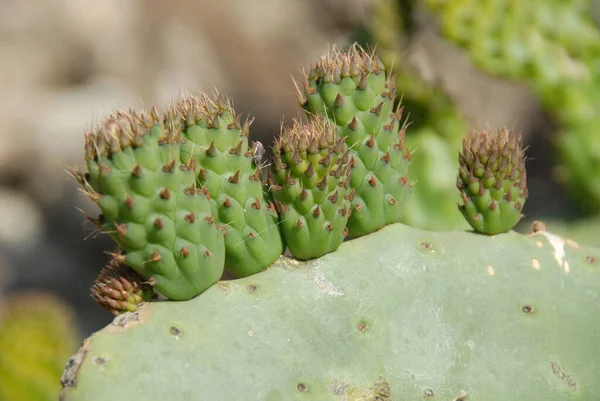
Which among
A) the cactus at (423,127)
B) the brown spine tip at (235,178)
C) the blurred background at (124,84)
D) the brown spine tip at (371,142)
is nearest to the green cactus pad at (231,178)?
the brown spine tip at (235,178)

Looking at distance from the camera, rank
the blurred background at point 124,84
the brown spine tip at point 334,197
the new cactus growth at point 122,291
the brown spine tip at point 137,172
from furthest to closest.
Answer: the blurred background at point 124,84 < the brown spine tip at point 334,197 < the new cactus growth at point 122,291 < the brown spine tip at point 137,172

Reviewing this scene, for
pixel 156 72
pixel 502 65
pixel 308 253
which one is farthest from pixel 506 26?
pixel 156 72

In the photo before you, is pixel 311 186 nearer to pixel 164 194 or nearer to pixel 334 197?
pixel 334 197

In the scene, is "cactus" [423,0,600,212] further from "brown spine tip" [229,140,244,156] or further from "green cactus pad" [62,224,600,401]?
"brown spine tip" [229,140,244,156]

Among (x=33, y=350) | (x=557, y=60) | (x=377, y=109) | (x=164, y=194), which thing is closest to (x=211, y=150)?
(x=164, y=194)

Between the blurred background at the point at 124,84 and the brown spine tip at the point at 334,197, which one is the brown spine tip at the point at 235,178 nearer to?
the brown spine tip at the point at 334,197

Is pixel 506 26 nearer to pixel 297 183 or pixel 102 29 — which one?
pixel 297 183

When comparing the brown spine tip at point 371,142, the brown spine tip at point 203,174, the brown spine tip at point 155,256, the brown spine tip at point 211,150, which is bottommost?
the brown spine tip at point 155,256

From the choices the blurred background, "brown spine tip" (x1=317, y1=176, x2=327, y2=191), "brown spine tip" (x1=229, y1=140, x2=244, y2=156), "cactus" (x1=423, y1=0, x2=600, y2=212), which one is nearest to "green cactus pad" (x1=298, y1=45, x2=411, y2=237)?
"brown spine tip" (x1=317, y1=176, x2=327, y2=191)
